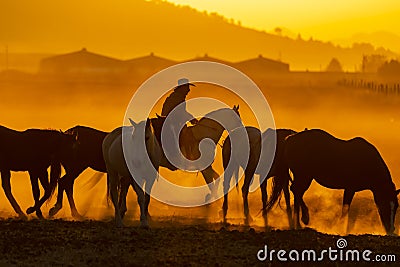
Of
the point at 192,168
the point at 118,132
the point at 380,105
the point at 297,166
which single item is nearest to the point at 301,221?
the point at 297,166

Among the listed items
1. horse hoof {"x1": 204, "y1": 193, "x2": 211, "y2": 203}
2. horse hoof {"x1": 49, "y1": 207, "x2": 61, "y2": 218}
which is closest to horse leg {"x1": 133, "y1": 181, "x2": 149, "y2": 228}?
horse hoof {"x1": 49, "y1": 207, "x2": 61, "y2": 218}

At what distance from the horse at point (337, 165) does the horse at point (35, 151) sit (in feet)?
14.2

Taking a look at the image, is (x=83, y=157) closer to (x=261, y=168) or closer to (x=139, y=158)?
(x=139, y=158)

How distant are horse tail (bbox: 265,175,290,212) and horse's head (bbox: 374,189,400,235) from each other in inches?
76.4

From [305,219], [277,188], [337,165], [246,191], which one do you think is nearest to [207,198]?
[246,191]

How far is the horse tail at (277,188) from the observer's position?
661 inches

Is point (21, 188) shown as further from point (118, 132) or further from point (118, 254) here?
point (118, 254)

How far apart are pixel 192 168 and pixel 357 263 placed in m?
7.10

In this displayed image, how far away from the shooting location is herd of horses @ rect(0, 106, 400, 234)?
15.3 metres

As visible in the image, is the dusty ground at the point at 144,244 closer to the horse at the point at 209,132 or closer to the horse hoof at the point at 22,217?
the horse hoof at the point at 22,217

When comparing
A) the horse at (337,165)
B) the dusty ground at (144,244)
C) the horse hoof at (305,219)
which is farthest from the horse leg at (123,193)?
the horse hoof at (305,219)

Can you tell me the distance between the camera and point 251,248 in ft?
40.1

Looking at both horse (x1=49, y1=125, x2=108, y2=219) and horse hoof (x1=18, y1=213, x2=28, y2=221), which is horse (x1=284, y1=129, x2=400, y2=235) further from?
horse hoof (x1=18, y1=213, x2=28, y2=221)

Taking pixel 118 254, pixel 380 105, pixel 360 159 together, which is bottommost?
pixel 118 254
